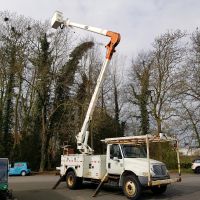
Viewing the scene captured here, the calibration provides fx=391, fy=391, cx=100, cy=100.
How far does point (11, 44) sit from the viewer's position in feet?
135

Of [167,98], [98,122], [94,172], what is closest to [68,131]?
[98,122]

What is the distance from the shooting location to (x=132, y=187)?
54.1 ft

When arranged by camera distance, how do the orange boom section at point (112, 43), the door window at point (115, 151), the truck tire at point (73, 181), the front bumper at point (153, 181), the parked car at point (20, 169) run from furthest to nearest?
the parked car at point (20, 169)
the orange boom section at point (112, 43)
the truck tire at point (73, 181)
the door window at point (115, 151)
the front bumper at point (153, 181)

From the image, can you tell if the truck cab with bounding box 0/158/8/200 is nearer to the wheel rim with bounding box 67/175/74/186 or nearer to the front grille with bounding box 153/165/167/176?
the wheel rim with bounding box 67/175/74/186

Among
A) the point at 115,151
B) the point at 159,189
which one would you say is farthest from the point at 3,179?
the point at 159,189

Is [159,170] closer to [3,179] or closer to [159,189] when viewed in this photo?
[159,189]

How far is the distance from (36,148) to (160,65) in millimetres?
16990

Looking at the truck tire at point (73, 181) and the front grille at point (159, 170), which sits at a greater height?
the front grille at point (159, 170)

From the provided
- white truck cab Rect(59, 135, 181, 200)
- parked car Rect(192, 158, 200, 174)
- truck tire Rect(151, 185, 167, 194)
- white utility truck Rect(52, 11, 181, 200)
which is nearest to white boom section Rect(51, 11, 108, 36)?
white utility truck Rect(52, 11, 181, 200)

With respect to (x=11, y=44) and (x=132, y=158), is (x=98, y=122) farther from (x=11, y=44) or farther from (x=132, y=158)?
(x=132, y=158)

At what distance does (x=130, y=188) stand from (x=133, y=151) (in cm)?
213

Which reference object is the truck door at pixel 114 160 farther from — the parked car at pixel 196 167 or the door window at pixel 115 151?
the parked car at pixel 196 167

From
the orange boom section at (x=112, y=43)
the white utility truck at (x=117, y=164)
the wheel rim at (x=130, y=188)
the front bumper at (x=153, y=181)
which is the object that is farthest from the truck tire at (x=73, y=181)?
the orange boom section at (x=112, y=43)

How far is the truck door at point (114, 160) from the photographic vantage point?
17.8m
